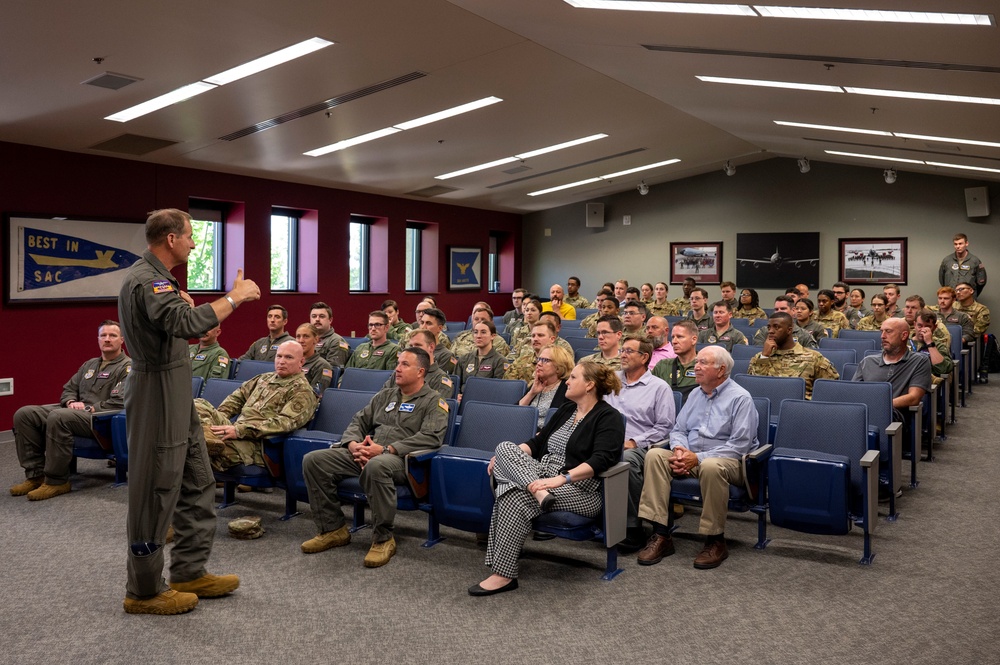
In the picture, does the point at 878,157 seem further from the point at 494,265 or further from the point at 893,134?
the point at 494,265

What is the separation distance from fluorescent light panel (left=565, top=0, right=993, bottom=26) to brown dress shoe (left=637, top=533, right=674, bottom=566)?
314 centimetres

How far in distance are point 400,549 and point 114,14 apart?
12.0 ft

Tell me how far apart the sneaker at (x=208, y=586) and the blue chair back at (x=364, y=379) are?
205cm

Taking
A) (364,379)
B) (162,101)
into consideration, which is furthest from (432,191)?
(364,379)

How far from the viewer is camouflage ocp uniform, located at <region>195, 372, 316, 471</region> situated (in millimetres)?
4695

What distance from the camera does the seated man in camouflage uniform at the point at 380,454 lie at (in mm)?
4230

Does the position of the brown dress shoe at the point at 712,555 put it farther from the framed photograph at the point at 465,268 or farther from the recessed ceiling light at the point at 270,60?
the framed photograph at the point at 465,268

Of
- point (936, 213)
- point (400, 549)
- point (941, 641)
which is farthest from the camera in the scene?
point (936, 213)

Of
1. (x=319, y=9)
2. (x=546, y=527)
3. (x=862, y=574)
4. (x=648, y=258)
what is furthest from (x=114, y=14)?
(x=648, y=258)

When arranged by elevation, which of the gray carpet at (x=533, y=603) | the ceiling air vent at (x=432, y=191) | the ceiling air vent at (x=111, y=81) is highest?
the ceiling air vent at (x=432, y=191)

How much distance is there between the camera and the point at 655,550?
4.16 meters

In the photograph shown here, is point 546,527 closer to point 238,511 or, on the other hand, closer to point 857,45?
point 238,511

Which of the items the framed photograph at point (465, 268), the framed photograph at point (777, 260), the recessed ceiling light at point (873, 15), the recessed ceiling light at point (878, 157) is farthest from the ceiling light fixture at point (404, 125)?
the framed photograph at point (777, 260)

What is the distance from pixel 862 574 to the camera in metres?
3.94
